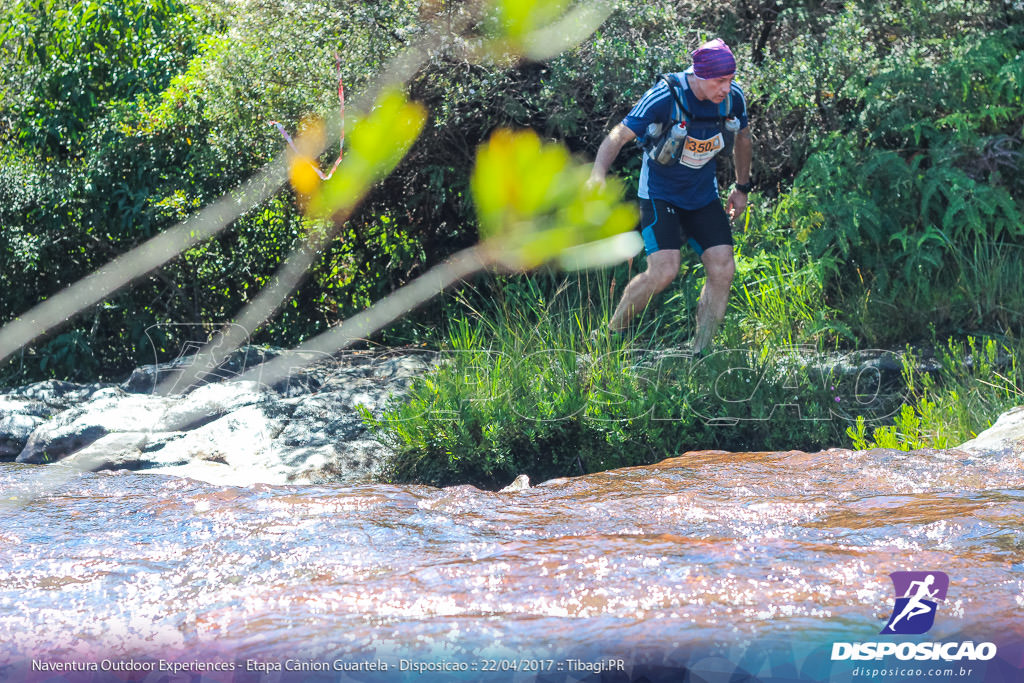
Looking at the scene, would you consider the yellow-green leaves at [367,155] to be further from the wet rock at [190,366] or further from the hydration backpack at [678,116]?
the hydration backpack at [678,116]

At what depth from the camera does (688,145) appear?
556cm

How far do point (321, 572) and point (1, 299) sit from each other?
6.53m

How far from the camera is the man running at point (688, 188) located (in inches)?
216

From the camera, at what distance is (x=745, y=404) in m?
5.46

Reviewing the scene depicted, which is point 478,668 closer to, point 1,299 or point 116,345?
point 116,345

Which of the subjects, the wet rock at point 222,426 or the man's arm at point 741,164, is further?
the man's arm at point 741,164

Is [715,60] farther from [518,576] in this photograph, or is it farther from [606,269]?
[518,576]

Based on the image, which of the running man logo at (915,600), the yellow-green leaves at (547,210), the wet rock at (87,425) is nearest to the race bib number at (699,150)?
the yellow-green leaves at (547,210)

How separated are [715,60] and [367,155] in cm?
270

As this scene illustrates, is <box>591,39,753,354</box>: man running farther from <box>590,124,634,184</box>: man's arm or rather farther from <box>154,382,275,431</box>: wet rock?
<box>154,382,275,431</box>: wet rock

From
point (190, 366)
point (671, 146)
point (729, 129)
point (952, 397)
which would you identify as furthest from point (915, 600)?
point (190, 366)

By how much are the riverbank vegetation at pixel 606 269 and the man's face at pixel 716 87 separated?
4.02 feet

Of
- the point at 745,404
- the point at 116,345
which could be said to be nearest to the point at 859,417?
the point at 745,404

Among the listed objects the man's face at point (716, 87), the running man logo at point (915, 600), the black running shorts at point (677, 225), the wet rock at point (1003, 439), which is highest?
the man's face at point (716, 87)
